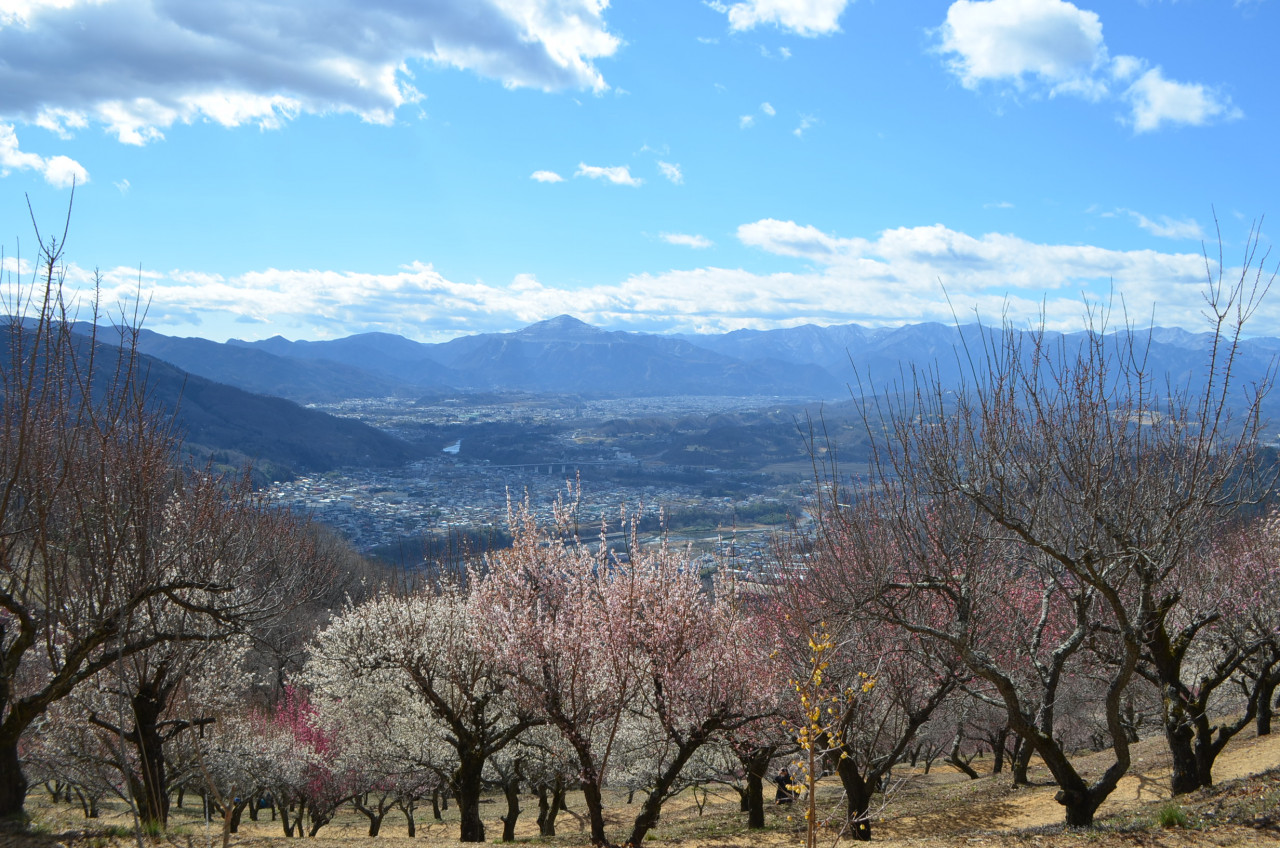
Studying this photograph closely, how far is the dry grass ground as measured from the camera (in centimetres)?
915

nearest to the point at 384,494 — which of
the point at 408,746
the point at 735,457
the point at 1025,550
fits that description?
the point at 735,457

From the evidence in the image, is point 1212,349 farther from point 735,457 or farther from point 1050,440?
point 735,457

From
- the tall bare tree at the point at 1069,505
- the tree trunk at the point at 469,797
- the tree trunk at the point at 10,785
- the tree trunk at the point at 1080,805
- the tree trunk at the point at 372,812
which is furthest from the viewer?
the tree trunk at the point at 372,812

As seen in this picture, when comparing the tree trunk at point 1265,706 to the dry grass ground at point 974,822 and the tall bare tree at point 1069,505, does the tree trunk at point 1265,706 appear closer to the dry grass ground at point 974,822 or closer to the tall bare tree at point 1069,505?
the dry grass ground at point 974,822

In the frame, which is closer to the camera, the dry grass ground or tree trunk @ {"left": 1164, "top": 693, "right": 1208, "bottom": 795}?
the dry grass ground

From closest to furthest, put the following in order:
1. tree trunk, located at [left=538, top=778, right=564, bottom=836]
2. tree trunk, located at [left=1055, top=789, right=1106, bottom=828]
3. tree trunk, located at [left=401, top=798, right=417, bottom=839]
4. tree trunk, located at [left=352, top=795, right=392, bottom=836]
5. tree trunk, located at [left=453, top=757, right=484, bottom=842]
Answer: tree trunk, located at [left=1055, top=789, right=1106, bottom=828]
tree trunk, located at [left=453, top=757, right=484, bottom=842]
tree trunk, located at [left=538, top=778, right=564, bottom=836]
tree trunk, located at [left=352, top=795, right=392, bottom=836]
tree trunk, located at [left=401, top=798, right=417, bottom=839]

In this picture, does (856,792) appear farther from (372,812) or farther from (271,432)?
(271,432)

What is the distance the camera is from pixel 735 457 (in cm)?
19150

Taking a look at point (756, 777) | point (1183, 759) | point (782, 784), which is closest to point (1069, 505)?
point (1183, 759)

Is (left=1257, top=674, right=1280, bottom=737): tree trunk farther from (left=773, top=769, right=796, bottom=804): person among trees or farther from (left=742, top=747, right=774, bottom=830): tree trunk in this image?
(left=742, top=747, right=774, bottom=830): tree trunk

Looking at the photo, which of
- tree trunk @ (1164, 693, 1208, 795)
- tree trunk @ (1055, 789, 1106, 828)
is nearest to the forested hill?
tree trunk @ (1164, 693, 1208, 795)

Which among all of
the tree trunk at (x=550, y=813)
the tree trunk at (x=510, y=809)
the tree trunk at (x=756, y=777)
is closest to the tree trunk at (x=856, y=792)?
the tree trunk at (x=756, y=777)

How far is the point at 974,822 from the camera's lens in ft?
55.9

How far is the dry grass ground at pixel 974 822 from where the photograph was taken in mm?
9148
